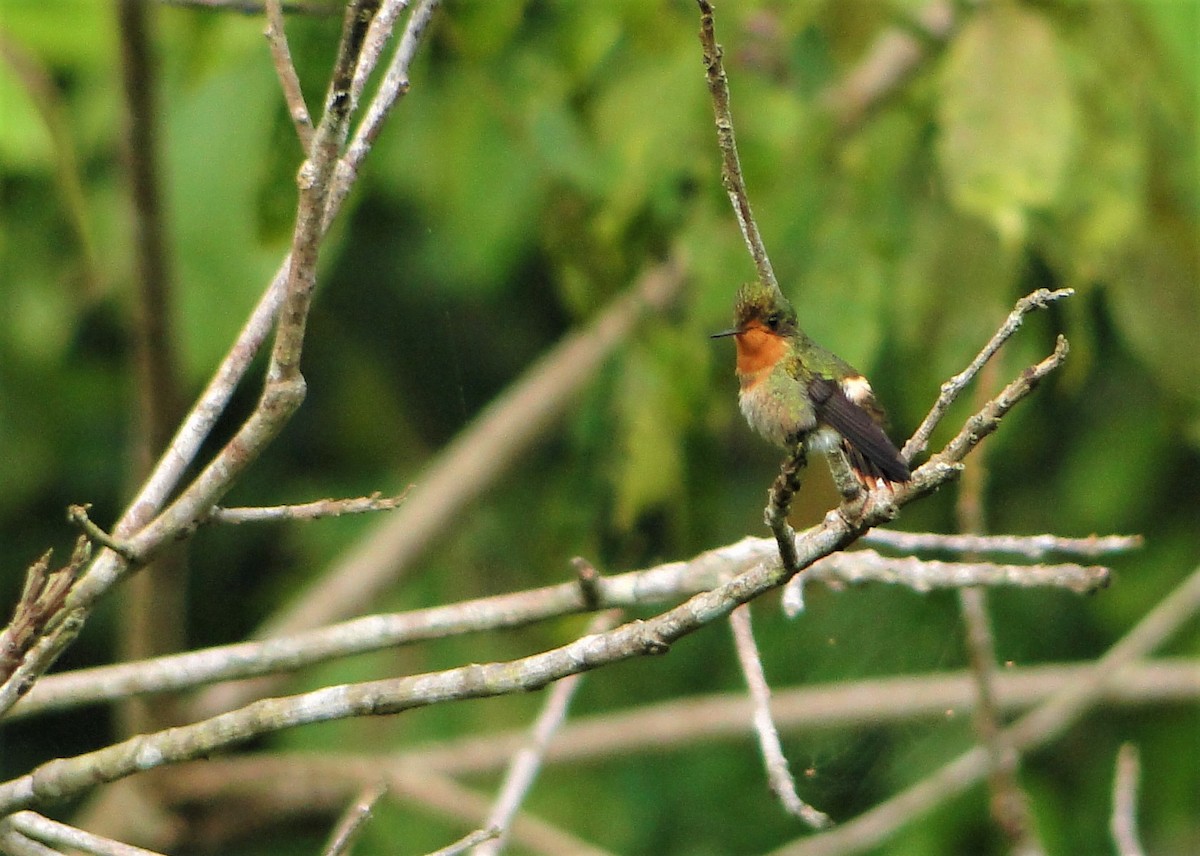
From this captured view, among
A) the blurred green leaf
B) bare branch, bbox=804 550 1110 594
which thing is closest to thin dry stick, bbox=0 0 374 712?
bare branch, bbox=804 550 1110 594

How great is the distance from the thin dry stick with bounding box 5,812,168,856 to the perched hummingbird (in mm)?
995

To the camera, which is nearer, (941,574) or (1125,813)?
(941,574)

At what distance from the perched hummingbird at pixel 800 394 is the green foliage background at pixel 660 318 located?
1.00m

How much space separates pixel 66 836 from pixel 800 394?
115 cm

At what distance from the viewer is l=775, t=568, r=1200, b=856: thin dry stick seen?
13.1 feet

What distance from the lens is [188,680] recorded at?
8.91ft

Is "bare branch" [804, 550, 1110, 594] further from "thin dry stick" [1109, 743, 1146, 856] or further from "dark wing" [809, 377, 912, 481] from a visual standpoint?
"dark wing" [809, 377, 912, 481]

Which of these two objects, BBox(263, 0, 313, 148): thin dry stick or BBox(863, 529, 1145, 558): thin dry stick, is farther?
BBox(863, 529, 1145, 558): thin dry stick

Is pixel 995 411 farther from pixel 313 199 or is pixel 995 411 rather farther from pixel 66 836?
pixel 66 836

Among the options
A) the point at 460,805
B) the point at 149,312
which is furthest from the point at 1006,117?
the point at 460,805

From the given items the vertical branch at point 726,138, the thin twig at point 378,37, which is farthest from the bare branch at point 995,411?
→ the thin twig at point 378,37

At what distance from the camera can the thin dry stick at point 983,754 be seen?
4000 millimetres

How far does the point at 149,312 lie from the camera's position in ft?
13.6

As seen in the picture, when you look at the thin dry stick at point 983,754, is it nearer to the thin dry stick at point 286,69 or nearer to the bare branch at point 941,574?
the bare branch at point 941,574
